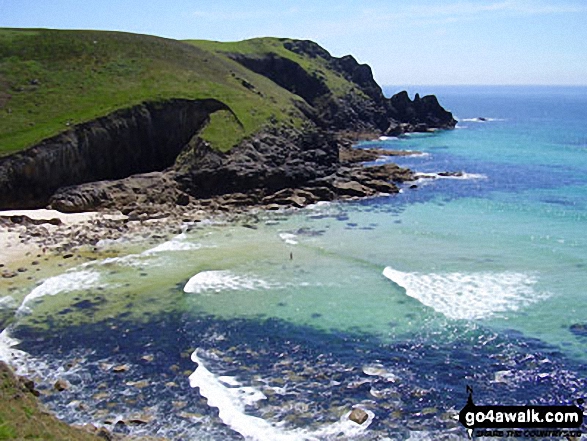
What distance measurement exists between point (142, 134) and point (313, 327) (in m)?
50.5

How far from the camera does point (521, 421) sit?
2664cm

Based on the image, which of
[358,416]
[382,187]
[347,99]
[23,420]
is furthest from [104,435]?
[347,99]

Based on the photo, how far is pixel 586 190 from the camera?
79750 mm

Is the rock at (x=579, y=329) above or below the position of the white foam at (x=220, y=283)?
below

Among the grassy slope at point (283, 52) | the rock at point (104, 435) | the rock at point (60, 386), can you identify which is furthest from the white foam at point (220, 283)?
the grassy slope at point (283, 52)

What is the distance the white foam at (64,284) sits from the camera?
141 feet

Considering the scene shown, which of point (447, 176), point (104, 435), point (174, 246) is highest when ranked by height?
point (447, 176)

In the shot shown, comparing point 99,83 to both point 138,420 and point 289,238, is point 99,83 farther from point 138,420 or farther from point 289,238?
point 138,420

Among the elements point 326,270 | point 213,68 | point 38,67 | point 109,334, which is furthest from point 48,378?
point 213,68

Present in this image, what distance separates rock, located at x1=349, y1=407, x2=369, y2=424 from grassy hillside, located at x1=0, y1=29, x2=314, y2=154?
179 feet

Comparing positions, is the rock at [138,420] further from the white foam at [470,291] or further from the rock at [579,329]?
the rock at [579,329]

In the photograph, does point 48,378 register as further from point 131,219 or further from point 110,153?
point 110,153

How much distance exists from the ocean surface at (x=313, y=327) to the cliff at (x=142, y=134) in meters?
13.5

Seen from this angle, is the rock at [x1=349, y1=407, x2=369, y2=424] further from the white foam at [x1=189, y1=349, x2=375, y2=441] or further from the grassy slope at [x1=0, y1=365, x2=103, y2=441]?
the grassy slope at [x1=0, y1=365, x2=103, y2=441]
